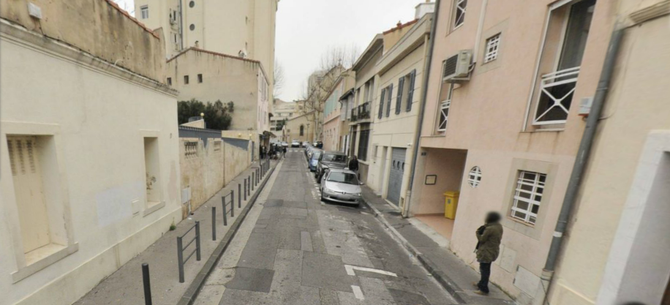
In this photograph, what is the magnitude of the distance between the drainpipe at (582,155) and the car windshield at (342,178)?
7404 mm

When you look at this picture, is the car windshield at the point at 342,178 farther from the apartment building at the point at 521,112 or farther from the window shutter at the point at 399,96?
the apartment building at the point at 521,112

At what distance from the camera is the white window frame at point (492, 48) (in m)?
5.20

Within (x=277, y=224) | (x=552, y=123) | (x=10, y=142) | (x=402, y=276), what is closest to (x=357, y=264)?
(x=402, y=276)

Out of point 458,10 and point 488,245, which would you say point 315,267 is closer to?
point 488,245

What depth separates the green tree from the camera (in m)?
20.3

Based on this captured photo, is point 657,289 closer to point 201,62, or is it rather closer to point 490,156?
point 490,156

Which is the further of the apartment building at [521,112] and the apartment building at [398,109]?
the apartment building at [398,109]

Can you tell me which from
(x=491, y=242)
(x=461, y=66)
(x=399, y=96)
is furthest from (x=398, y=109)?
(x=491, y=242)

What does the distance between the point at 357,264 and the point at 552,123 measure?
4.64 metres

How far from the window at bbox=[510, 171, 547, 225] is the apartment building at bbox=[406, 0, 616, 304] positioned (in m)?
0.02

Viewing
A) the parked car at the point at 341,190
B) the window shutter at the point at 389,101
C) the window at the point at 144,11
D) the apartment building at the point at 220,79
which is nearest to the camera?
the parked car at the point at 341,190

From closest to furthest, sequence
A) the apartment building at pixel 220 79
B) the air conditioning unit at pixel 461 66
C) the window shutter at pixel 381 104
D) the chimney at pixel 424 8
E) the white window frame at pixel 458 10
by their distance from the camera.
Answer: the air conditioning unit at pixel 461 66, the white window frame at pixel 458 10, the chimney at pixel 424 8, the window shutter at pixel 381 104, the apartment building at pixel 220 79

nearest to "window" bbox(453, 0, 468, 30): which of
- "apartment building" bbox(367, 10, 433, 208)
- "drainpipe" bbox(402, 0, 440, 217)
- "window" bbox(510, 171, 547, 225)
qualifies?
"drainpipe" bbox(402, 0, 440, 217)

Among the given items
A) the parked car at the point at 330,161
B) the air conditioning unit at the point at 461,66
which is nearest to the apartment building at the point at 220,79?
the parked car at the point at 330,161
